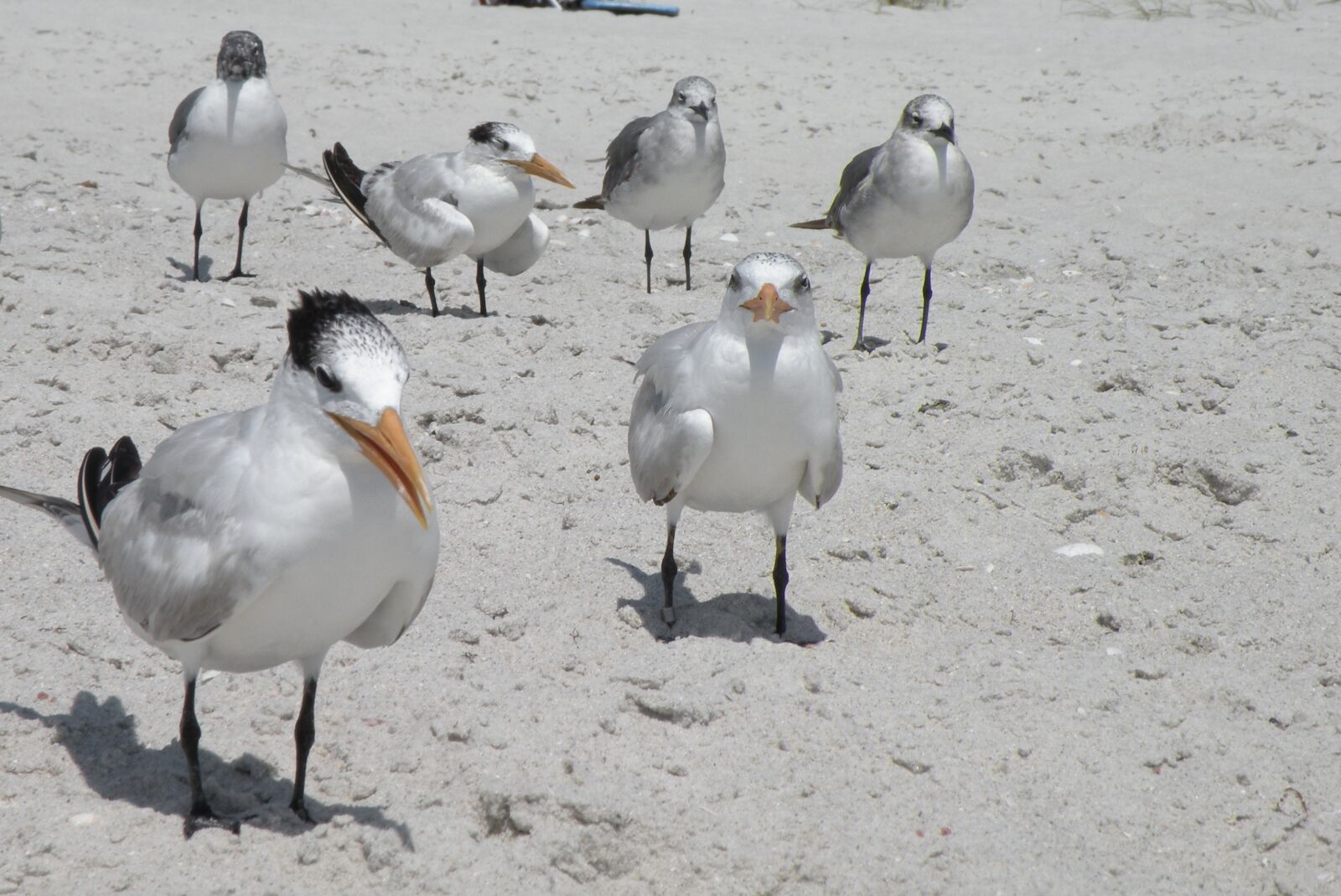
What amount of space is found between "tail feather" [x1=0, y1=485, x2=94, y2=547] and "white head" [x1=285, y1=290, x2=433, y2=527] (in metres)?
1.03

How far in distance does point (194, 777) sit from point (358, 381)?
1125mm

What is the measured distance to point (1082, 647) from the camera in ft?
13.4

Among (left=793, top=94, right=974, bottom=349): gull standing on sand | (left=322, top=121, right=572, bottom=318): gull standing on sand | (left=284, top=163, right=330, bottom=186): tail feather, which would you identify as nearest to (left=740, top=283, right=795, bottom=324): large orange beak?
(left=793, top=94, right=974, bottom=349): gull standing on sand

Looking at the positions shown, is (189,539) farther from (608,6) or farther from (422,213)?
(608,6)

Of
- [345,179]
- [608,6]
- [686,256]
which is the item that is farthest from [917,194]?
[608,6]

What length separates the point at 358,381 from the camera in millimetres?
2539

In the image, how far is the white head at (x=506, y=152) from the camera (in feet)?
23.3

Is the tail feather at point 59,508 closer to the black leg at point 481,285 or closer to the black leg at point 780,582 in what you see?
the black leg at point 780,582

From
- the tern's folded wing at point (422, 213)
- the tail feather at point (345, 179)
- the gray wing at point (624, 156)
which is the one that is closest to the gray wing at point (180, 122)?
the tail feather at point (345, 179)

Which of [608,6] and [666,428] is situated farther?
[608,6]

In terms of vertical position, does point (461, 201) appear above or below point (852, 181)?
below

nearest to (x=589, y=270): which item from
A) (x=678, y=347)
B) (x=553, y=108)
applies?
(x=553, y=108)

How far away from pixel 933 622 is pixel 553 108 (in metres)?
6.70

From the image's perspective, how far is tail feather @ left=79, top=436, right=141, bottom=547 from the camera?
322cm
